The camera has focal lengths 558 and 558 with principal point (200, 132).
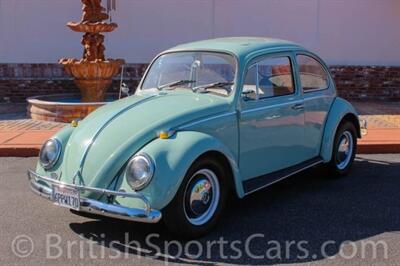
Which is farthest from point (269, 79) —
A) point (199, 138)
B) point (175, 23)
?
point (175, 23)

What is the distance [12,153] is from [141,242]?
4080 millimetres

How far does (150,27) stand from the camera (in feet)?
41.6

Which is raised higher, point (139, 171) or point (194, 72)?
point (194, 72)

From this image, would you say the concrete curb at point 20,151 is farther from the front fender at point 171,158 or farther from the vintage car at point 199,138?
the front fender at point 171,158

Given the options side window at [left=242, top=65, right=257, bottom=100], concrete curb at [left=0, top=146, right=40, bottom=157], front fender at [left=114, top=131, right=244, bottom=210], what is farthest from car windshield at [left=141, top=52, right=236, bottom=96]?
concrete curb at [left=0, top=146, right=40, bottom=157]

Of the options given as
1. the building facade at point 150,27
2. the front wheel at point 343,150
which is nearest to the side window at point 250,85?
the front wheel at point 343,150

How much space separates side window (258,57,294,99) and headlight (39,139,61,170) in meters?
1.96

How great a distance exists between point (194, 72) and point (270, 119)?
88cm

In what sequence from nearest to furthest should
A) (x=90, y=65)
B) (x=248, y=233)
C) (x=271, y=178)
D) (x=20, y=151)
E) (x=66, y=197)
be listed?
(x=66, y=197) → (x=248, y=233) → (x=271, y=178) → (x=20, y=151) → (x=90, y=65)

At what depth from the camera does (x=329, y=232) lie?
15.5 feet

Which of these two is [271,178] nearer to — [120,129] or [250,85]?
[250,85]

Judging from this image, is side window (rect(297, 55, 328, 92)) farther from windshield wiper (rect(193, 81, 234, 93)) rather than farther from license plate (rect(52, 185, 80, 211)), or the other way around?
license plate (rect(52, 185, 80, 211))

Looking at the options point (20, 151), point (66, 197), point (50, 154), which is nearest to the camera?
point (66, 197)

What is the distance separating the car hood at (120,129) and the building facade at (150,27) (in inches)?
296
